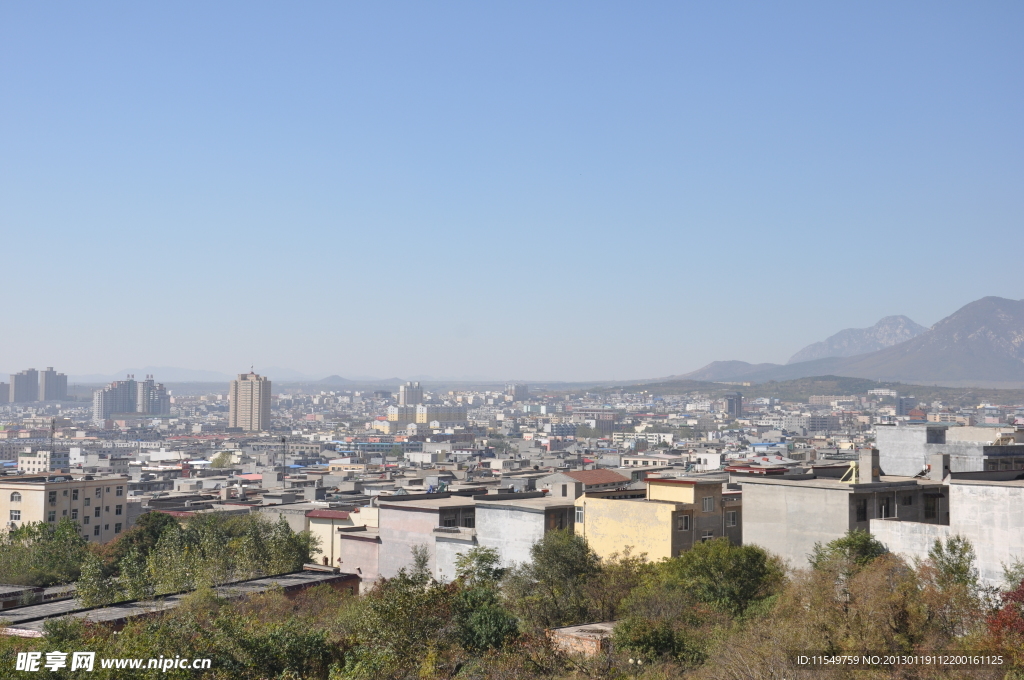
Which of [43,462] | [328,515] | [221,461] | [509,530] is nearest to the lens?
[509,530]

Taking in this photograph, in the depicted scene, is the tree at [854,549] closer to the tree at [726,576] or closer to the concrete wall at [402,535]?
the tree at [726,576]

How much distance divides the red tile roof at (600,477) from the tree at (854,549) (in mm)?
15987

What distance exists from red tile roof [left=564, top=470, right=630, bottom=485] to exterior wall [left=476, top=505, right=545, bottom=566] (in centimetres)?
847

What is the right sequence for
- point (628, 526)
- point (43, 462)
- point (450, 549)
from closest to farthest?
point (628, 526) → point (450, 549) → point (43, 462)

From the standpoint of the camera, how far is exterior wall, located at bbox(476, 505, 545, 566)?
3062 cm

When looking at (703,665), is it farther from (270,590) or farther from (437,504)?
(437,504)

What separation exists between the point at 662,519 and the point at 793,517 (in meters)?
3.38

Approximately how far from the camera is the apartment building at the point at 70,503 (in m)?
53.8

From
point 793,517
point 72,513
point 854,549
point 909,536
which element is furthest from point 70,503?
point 909,536

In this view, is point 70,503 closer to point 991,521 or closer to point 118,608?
point 118,608

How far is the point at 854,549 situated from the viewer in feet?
76.8

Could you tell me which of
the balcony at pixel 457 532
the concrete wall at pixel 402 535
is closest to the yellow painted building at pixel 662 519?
the balcony at pixel 457 532

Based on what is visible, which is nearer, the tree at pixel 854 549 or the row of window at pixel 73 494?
the tree at pixel 854 549

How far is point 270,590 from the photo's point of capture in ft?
96.5
